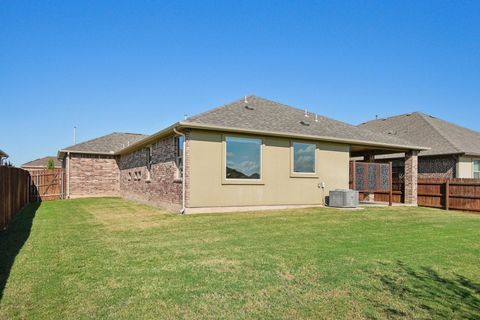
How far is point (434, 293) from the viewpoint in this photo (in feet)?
14.3

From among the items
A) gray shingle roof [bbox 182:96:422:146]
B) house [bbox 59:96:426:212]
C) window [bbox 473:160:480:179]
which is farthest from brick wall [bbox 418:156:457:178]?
gray shingle roof [bbox 182:96:422:146]

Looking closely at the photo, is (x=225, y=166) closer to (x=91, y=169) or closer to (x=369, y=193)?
(x=369, y=193)

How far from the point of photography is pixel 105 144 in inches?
1005

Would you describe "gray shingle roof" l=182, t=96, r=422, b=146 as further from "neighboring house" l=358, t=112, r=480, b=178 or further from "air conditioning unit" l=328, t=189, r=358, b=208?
"neighboring house" l=358, t=112, r=480, b=178

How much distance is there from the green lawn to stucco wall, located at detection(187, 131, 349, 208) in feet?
9.83

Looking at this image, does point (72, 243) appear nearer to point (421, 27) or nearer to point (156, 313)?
point (156, 313)

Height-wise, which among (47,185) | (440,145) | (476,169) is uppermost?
(440,145)

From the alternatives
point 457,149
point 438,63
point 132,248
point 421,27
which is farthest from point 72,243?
point 457,149

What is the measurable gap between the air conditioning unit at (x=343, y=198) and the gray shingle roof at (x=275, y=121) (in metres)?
2.54

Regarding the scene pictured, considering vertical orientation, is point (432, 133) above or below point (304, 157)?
above

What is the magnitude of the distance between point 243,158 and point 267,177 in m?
1.38

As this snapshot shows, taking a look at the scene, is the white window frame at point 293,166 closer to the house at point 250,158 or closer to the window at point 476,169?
the house at point 250,158

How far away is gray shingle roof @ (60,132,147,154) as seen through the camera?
77.7 ft

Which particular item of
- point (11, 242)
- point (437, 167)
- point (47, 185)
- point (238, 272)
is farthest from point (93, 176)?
point (437, 167)
